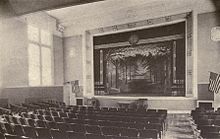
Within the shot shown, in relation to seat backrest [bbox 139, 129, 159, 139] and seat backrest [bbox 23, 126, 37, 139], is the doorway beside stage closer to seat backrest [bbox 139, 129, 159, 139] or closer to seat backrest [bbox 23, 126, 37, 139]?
seat backrest [bbox 139, 129, 159, 139]

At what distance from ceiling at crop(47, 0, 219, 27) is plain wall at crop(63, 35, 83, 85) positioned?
4.16 ft

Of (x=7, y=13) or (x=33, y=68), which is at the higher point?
(x=7, y=13)

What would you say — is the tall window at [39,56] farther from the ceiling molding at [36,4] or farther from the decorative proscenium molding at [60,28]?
the ceiling molding at [36,4]

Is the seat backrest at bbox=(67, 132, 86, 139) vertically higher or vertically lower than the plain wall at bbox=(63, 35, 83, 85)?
lower

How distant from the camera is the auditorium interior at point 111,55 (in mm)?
11102

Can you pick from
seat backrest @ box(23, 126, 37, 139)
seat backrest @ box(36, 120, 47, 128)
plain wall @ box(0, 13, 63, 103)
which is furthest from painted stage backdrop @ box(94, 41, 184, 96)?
seat backrest @ box(23, 126, 37, 139)

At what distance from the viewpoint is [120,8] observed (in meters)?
13.2

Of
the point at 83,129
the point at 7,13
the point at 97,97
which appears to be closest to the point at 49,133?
the point at 83,129

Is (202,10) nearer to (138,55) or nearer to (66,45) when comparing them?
(138,55)

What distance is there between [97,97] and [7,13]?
277 inches

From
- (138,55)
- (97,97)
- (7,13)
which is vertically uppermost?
(7,13)

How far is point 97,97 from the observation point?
46.3ft

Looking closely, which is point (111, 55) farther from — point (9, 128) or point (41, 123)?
point (9, 128)

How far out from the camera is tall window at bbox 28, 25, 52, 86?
523 inches
